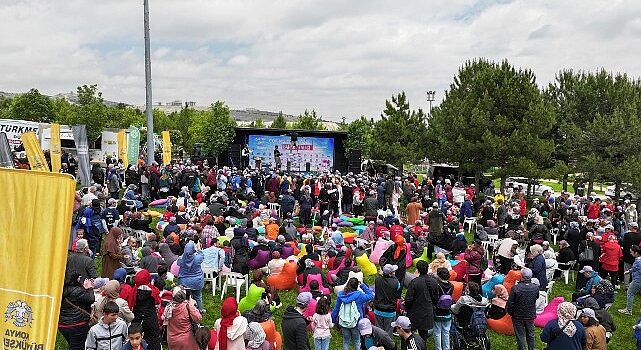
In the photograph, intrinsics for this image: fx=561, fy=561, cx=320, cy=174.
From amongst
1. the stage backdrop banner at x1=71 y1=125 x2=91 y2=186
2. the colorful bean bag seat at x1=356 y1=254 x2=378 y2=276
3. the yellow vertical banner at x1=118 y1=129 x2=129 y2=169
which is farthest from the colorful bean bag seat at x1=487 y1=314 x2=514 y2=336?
the yellow vertical banner at x1=118 y1=129 x2=129 y2=169

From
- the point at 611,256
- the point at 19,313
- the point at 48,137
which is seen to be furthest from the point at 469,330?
the point at 48,137

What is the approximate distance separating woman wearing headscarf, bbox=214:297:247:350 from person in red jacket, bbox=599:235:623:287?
892 centimetres

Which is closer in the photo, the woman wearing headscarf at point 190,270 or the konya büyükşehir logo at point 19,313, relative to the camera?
the konya büyükşehir logo at point 19,313

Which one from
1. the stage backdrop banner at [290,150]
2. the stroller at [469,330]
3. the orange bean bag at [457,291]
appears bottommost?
the stroller at [469,330]

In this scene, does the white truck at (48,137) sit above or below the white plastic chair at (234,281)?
above

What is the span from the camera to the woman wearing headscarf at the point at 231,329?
6.30 m

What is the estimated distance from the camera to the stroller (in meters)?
8.52

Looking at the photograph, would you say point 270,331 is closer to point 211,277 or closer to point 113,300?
point 113,300

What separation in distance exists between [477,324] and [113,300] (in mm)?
5251

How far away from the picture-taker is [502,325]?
361 inches

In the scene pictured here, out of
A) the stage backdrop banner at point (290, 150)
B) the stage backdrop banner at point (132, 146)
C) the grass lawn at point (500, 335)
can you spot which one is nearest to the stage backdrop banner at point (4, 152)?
the stage backdrop banner at point (132, 146)

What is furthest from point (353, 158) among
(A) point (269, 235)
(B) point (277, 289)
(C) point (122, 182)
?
(B) point (277, 289)

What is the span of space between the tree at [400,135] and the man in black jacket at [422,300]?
24429 mm

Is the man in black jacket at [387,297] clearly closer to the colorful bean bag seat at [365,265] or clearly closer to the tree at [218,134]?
the colorful bean bag seat at [365,265]
